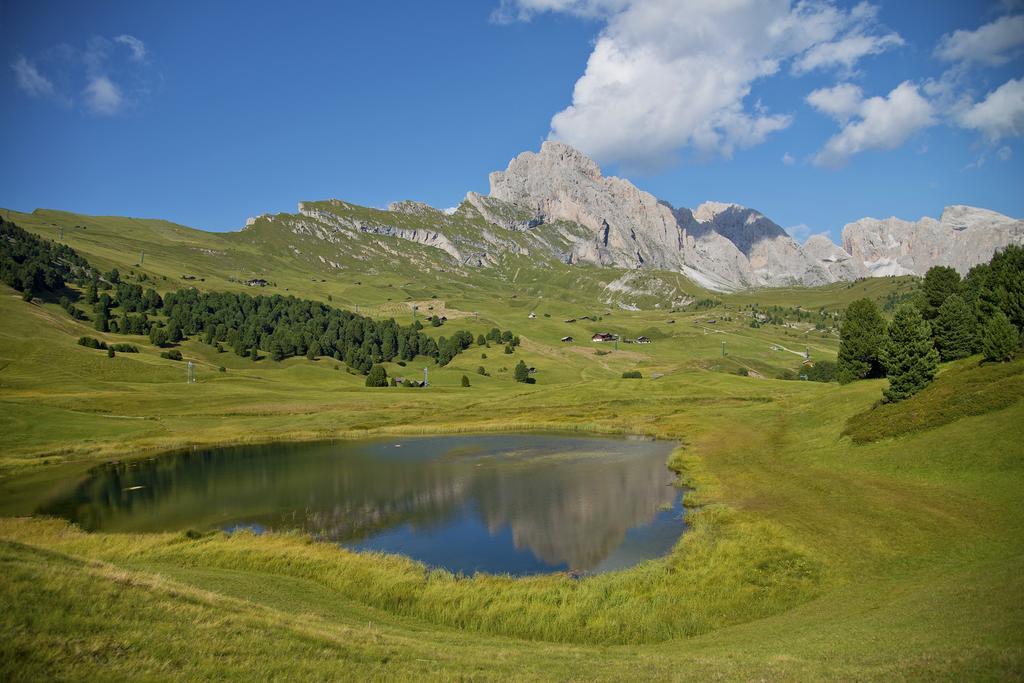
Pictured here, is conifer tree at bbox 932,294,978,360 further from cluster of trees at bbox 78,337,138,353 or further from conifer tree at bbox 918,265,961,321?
cluster of trees at bbox 78,337,138,353

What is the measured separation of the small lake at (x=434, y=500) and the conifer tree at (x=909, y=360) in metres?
27.9

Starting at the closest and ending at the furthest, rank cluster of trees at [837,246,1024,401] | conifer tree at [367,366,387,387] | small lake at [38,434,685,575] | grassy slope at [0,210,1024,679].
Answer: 1. grassy slope at [0,210,1024,679]
2. small lake at [38,434,685,575]
3. cluster of trees at [837,246,1024,401]
4. conifer tree at [367,366,387,387]

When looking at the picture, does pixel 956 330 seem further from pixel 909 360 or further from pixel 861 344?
pixel 909 360

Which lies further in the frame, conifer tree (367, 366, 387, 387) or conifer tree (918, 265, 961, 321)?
conifer tree (367, 366, 387, 387)

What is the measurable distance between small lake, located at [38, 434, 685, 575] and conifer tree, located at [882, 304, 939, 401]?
91.6 feet

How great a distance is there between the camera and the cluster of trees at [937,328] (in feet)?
214

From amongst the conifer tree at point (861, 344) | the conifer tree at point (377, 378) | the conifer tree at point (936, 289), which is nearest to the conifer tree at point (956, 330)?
the conifer tree at point (861, 344)

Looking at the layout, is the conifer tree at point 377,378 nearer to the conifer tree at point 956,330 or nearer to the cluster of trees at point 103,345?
the cluster of trees at point 103,345

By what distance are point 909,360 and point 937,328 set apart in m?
32.0

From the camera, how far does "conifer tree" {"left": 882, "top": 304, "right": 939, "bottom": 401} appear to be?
65.3 m

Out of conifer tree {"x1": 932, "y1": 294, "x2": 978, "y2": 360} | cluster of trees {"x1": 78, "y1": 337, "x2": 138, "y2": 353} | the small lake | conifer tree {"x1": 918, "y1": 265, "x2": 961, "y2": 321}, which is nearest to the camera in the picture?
the small lake

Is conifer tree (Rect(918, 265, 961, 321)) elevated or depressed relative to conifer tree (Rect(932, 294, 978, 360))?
elevated

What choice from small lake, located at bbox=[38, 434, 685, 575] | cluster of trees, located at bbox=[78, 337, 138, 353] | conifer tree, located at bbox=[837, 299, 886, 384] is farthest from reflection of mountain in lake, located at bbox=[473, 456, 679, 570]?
cluster of trees, located at bbox=[78, 337, 138, 353]

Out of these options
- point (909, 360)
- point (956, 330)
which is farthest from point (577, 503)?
point (956, 330)
